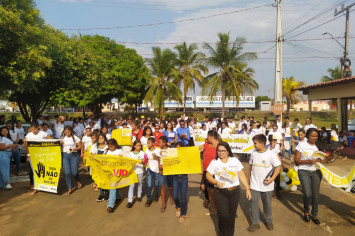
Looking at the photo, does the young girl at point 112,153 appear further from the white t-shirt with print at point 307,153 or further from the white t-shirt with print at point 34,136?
the white t-shirt with print at point 307,153

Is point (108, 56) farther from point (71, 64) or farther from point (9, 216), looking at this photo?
point (9, 216)

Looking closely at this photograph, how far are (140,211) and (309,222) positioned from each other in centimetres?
342

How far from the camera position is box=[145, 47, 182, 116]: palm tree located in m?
26.3

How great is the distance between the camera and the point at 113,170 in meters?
5.49

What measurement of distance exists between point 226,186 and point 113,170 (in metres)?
2.76

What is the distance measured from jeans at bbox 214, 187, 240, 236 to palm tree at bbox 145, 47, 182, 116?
74.2 ft

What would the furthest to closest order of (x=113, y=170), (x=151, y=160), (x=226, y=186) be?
(x=151, y=160) → (x=113, y=170) → (x=226, y=186)

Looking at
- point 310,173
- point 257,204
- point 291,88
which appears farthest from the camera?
point 291,88

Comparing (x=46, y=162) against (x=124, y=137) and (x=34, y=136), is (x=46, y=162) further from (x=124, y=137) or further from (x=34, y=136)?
(x=124, y=137)

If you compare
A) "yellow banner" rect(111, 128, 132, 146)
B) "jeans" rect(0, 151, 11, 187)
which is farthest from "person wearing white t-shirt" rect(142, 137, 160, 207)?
"jeans" rect(0, 151, 11, 187)

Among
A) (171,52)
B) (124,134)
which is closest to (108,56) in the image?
(171,52)

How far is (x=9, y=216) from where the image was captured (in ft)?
17.4

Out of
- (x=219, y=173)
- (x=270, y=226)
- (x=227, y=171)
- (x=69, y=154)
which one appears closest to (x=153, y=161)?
(x=219, y=173)

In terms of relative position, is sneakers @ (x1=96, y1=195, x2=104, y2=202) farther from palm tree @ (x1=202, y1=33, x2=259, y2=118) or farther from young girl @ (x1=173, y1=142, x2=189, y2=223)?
palm tree @ (x1=202, y1=33, x2=259, y2=118)
